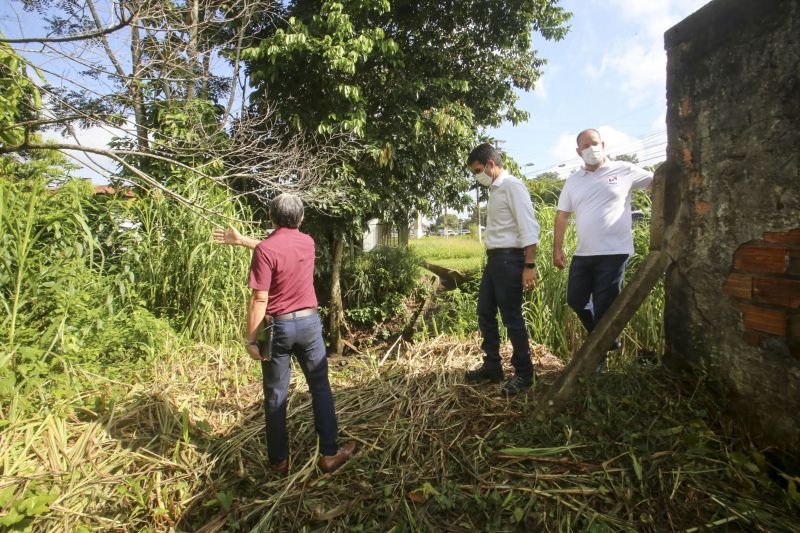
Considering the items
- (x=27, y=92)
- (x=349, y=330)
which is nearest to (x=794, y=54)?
(x=27, y=92)

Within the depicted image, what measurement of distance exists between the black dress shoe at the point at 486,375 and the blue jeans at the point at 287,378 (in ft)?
3.27

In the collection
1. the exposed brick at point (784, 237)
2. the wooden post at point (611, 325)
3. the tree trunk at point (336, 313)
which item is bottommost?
the tree trunk at point (336, 313)

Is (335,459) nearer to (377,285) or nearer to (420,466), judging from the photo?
(420,466)

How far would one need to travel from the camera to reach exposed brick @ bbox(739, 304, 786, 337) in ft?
5.24

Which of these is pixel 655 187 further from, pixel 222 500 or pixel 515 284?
pixel 222 500

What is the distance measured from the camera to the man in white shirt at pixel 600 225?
2521 millimetres

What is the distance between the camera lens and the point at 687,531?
1.44 metres

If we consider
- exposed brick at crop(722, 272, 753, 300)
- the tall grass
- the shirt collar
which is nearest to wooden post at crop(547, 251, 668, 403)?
exposed brick at crop(722, 272, 753, 300)

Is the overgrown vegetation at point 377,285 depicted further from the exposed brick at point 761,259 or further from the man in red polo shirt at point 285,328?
the exposed brick at point 761,259

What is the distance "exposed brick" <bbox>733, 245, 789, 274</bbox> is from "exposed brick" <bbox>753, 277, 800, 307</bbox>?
0.14ft

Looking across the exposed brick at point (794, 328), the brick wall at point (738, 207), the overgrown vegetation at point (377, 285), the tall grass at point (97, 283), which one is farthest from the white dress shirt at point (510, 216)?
the overgrown vegetation at point (377, 285)

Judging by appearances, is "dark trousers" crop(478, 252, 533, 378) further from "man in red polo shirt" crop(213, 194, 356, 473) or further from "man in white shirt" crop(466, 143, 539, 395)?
"man in red polo shirt" crop(213, 194, 356, 473)


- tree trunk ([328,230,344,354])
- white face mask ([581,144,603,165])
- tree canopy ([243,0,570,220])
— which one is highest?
tree canopy ([243,0,570,220])

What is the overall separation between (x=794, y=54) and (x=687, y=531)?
5.85 feet
